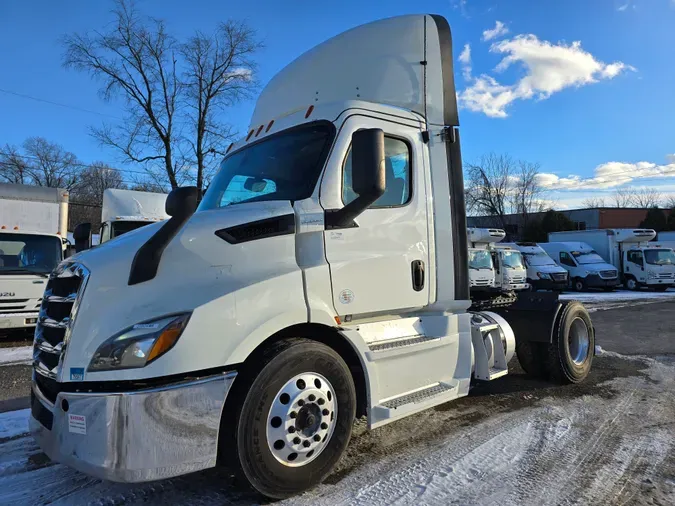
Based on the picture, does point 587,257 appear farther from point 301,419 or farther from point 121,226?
point 301,419

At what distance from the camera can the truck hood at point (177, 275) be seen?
282cm

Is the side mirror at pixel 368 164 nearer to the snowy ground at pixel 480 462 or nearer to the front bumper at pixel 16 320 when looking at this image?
the snowy ground at pixel 480 462

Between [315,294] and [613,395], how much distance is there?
14.5ft

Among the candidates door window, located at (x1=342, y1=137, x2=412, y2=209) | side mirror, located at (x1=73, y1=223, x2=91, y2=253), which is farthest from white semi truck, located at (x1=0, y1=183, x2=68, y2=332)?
A: door window, located at (x1=342, y1=137, x2=412, y2=209)

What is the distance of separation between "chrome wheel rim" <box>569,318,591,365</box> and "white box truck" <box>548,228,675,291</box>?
2277 cm

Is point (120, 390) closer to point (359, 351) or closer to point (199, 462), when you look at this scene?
point (199, 462)

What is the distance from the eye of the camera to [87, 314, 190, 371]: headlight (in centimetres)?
275

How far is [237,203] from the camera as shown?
3.84m

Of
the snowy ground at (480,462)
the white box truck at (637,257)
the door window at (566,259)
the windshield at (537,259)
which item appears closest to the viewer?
the snowy ground at (480,462)

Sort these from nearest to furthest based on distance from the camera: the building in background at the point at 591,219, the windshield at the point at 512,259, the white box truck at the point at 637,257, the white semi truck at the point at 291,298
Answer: the white semi truck at the point at 291,298, the windshield at the point at 512,259, the white box truck at the point at 637,257, the building in background at the point at 591,219

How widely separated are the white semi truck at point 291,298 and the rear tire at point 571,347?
1663 millimetres

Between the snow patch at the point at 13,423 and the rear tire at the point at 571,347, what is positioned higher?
the rear tire at the point at 571,347

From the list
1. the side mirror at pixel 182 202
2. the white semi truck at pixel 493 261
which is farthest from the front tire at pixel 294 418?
the white semi truck at pixel 493 261

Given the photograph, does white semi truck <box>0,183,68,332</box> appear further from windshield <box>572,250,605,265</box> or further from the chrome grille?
windshield <box>572,250,605,265</box>
